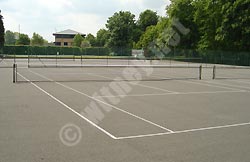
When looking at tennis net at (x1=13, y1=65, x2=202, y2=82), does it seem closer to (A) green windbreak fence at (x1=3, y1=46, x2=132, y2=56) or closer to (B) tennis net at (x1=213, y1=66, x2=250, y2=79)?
(B) tennis net at (x1=213, y1=66, x2=250, y2=79)

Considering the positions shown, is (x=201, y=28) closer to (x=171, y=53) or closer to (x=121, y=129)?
(x=171, y=53)

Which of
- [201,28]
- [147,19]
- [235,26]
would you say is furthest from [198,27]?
[147,19]

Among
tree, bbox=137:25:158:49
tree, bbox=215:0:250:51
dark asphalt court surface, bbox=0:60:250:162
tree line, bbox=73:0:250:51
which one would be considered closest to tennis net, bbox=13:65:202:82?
dark asphalt court surface, bbox=0:60:250:162

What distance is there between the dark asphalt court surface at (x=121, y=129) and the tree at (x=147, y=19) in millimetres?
105334

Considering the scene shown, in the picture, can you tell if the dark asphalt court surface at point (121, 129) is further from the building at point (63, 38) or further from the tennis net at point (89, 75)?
the building at point (63, 38)

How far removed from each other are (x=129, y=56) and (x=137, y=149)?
57875 mm

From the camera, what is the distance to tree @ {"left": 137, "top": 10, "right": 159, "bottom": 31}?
4579 inches

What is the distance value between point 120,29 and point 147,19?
1900 cm

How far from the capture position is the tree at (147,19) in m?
116

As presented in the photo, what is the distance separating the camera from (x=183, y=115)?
991 cm

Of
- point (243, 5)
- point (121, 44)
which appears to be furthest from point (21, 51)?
point (243, 5)

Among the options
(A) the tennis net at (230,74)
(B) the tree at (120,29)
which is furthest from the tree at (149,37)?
(A) the tennis net at (230,74)

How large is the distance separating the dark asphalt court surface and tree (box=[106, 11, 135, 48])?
8912cm

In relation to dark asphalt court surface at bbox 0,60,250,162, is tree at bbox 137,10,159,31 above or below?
above
